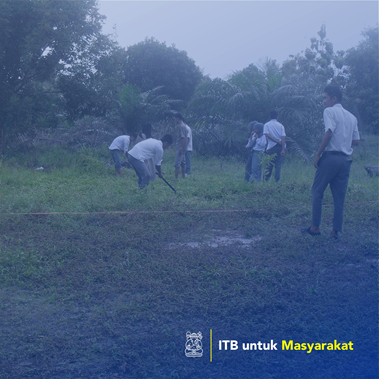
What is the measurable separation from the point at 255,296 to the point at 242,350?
799 mm

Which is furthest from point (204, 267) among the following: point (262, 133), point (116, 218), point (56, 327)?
point (262, 133)

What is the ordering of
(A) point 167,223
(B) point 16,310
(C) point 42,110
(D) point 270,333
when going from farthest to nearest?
(C) point 42,110, (A) point 167,223, (B) point 16,310, (D) point 270,333

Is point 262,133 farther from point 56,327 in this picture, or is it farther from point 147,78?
point 147,78

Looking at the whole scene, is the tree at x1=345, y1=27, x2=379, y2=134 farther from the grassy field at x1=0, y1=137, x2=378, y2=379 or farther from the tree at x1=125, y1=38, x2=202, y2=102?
the grassy field at x1=0, y1=137, x2=378, y2=379

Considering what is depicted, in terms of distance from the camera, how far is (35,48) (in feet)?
40.4

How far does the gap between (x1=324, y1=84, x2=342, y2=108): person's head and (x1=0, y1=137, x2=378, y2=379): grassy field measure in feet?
5.52

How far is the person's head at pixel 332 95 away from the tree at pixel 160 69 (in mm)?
19949

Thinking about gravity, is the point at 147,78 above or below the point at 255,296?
above

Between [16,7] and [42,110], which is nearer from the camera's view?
[16,7]

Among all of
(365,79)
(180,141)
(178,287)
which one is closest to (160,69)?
(365,79)

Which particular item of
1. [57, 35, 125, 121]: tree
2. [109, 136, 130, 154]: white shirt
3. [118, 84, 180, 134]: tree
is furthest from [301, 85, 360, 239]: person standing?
[118, 84, 180, 134]: tree

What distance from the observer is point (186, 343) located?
114 inches

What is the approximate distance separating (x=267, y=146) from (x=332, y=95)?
405cm

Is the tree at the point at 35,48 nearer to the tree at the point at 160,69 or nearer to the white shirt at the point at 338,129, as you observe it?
the white shirt at the point at 338,129
